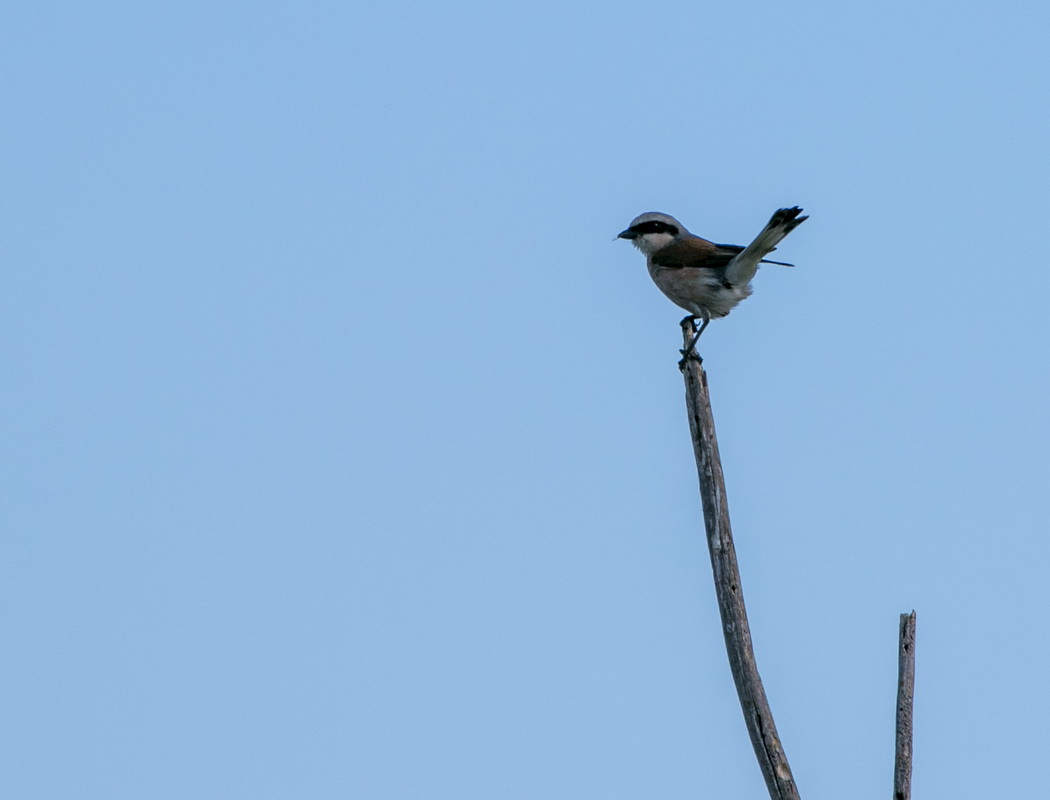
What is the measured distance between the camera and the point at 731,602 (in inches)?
279

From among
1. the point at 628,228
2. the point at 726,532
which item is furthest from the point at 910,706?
the point at 628,228

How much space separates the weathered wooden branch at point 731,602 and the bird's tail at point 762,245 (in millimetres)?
3244

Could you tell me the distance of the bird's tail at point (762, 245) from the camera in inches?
423

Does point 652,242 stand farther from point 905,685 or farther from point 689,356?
point 905,685

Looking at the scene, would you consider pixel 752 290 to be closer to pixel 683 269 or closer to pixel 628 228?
pixel 683 269

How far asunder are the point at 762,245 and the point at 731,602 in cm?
509

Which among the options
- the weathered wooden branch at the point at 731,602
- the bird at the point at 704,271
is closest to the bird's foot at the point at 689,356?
the bird at the point at 704,271

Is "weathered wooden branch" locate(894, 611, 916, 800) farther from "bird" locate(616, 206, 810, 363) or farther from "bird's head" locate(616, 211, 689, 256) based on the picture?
"bird's head" locate(616, 211, 689, 256)

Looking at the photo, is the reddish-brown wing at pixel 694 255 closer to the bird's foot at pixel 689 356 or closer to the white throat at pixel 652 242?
the white throat at pixel 652 242

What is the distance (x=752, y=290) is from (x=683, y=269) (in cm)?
65

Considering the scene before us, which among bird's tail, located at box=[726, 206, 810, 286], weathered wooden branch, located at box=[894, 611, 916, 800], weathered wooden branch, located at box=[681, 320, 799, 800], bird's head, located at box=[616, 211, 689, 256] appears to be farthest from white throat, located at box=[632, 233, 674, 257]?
weathered wooden branch, located at box=[894, 611, 916, 800]

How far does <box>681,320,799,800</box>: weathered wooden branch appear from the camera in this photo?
6.77m

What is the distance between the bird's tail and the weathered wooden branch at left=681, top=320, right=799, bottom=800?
10.6 ft

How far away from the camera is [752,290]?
12.7 metres
